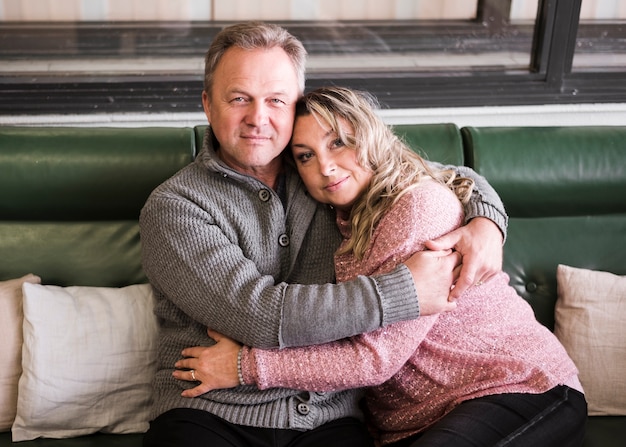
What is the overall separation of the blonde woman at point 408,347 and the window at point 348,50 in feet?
2.60

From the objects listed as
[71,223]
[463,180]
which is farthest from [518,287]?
[71,223]

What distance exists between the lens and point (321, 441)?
156 cm

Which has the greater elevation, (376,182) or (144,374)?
(376,182)

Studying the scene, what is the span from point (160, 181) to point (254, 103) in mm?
423

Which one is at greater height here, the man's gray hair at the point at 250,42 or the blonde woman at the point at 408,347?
the man's gray hair at the point at 250,42

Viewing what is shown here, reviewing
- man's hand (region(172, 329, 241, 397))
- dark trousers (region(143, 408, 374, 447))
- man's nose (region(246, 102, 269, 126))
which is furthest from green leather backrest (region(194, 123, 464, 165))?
dark trousers (region(143, 408, 374, 447))

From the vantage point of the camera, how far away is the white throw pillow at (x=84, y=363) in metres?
1.73

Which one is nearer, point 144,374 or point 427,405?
point 427,405

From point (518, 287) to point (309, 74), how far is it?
99 cm

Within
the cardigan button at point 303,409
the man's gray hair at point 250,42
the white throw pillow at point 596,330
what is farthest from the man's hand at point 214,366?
the white throw pillow at point 596,330

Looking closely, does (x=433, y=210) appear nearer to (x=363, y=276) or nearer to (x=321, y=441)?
(x=363, y=276)

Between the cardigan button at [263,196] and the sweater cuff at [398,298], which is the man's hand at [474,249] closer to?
the sweater cuff at [398,298]

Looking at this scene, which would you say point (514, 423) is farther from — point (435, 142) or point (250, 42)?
point (250, 42)

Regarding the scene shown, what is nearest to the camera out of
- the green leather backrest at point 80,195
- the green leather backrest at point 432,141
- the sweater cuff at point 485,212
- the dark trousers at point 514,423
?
the dark trousers at point 514,423
